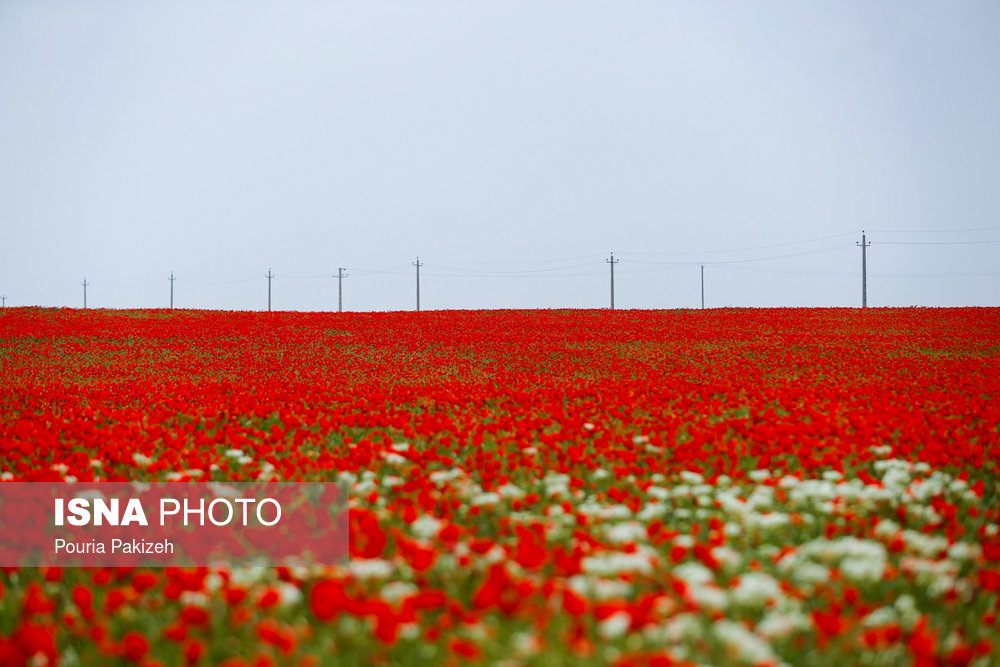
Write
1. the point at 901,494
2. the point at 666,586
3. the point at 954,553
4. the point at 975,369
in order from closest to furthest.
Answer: the point at 666,586 < the point at 954,553 < the point at 901,494 < the point at 975,369

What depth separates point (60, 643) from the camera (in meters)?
3.96

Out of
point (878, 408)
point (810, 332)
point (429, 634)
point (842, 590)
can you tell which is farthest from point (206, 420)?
point (810, 332)

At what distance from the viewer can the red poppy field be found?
3.71m

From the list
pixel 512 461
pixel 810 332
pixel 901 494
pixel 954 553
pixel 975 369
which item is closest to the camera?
pixel 954 553

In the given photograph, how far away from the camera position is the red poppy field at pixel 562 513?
3715 millimetres

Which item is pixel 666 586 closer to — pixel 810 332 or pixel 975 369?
pixel 975 369

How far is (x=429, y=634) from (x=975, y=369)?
1683 centimetres
